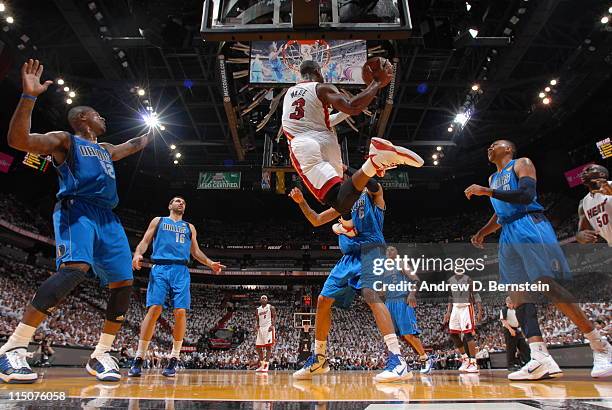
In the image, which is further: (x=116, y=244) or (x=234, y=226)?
(x=234, y=226)

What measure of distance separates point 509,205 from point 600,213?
115cm

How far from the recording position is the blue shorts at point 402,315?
23.1 feet

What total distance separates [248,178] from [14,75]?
11.4 meters

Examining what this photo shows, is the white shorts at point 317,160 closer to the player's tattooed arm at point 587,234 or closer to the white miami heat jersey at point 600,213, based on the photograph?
the player's tattooed arm at point 587,234

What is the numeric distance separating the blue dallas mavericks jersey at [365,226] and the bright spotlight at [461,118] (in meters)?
12.9

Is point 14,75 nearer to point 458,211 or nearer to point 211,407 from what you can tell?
point 211,407

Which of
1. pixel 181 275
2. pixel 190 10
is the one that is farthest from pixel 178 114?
pixel 181 275

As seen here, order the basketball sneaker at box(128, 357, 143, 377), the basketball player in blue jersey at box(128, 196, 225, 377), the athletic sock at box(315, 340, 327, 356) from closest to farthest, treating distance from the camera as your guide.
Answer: the athletic sock at box(315, 340, 327, 356) → the basketball sneaker at box(128, 357, 143, 377) → the basketball player in blue jersey at box(128, 196, 225, 377)

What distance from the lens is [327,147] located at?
3.56m

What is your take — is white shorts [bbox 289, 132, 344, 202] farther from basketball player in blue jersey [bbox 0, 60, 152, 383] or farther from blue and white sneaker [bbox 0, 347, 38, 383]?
blue and white sneaker [bbox 0, 347, 38, 383]

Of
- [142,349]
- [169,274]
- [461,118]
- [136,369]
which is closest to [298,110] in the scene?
[169,274]

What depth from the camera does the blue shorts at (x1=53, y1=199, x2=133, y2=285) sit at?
133 inches

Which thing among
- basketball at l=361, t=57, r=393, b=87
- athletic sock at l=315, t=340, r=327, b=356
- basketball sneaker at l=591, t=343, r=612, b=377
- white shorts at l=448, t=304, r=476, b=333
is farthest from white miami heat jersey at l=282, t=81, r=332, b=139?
white shorts at l=448, t=304, r=476, b=333

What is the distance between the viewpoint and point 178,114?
18391 mm
